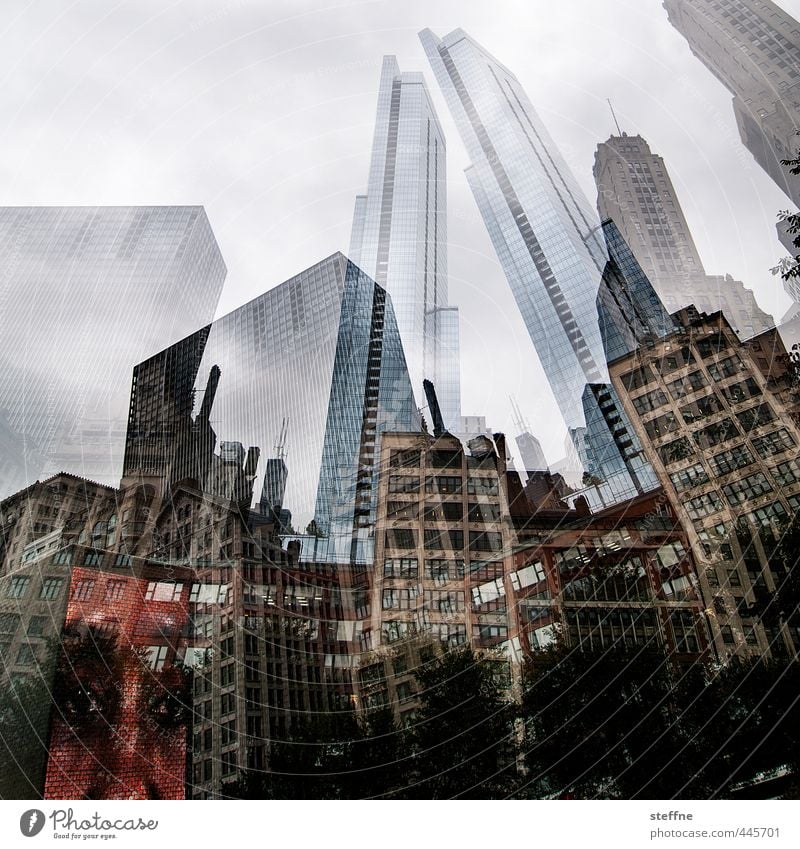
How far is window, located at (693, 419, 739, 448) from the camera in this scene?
17.1m

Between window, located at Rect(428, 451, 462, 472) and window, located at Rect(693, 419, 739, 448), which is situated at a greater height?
window, located at Rect(428, 451, 462, 472)

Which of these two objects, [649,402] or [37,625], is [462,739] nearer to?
[37,625]

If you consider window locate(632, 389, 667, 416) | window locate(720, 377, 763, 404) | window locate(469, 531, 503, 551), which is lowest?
window locate(469, 531, 503, 551)

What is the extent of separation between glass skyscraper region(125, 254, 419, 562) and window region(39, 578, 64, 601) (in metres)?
13.0

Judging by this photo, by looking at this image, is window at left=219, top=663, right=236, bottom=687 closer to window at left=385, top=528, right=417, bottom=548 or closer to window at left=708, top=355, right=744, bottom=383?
window at left=385, top=528, right=417, bottom=548

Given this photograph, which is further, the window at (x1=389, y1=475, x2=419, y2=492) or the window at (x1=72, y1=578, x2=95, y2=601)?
the window at (x1=389, y1=475, x2=419, y2=492)

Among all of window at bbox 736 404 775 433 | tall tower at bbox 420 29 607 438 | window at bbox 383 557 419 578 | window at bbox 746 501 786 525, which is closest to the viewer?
window at bbox 746 501 786 525

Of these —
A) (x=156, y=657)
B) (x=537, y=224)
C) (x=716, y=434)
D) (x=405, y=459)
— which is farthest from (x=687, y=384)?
(x=537, y=224)

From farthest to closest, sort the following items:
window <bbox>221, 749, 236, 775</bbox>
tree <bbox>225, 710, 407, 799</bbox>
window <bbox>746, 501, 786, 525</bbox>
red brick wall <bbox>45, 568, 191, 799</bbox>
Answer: window <bbox>221, 749, 236, 775</bbox> → window <bbox>746, 501, 786, 525</bbox> → red brick wall <bbox>45, 568, 191, 799</bbox> → tree <bbox>225, 710, 407, 799</bbox>

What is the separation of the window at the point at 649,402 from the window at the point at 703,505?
138 inches

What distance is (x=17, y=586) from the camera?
17.3 meters

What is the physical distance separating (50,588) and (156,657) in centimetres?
381

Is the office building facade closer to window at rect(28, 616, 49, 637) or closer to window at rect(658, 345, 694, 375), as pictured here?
window at rect(658, 345, 694, 375)

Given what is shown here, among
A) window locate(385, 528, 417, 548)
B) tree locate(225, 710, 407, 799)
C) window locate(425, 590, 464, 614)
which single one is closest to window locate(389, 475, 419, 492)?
window locate(385, 528, 417, 548)
